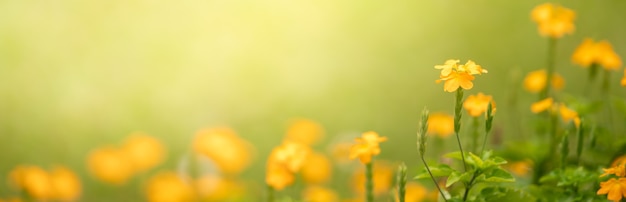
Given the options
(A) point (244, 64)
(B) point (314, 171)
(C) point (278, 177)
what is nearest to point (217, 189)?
(B) point (314, 171)

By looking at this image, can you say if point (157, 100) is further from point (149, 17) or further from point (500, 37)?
point (500, 37)

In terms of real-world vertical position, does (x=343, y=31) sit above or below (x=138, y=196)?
above

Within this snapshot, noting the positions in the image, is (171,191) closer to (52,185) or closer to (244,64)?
(52,185)

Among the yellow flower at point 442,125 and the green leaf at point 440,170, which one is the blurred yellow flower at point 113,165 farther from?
the green leaf at point 440,170

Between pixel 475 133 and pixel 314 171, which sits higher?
pixel 314 171

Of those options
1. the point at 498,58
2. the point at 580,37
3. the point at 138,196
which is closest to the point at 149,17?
the point at 138,196

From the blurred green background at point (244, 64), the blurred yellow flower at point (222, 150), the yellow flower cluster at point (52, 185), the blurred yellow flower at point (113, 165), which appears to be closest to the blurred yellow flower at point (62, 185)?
the yellow flower cluster at point (52, 185)
